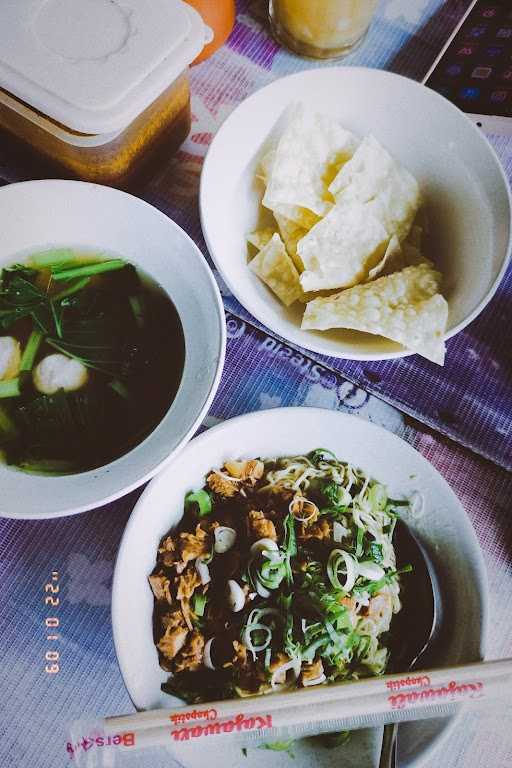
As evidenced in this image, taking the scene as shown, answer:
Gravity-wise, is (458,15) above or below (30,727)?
above

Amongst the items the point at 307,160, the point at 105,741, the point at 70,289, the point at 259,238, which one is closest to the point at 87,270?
the point at 70,289

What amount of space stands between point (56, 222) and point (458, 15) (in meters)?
0.95

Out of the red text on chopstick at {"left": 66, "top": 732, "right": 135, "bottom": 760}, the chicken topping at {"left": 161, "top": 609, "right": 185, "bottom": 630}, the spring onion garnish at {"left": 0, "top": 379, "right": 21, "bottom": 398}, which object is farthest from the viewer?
the spring onion garnish at {"left": 0, "top": 379, "right": 21, "bottom": 398}

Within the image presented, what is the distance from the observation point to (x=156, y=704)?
892 millimetres

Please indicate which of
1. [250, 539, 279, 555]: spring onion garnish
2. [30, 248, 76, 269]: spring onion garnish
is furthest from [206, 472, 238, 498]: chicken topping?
[30, 248, 76, 269]: spring onion garnish

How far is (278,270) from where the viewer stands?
1022 millimetres

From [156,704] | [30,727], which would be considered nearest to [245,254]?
[156,704]

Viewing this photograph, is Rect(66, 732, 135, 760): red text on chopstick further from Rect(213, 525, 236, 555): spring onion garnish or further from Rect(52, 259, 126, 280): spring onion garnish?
Rect(52, 259, 126, 280): spring onion garnish

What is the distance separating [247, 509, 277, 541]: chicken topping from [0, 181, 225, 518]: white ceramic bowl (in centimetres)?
18

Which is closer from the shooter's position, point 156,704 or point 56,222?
point 156,704

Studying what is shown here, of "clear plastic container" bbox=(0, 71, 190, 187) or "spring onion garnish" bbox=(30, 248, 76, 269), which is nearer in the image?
"clear plastic container" bbox=(0, 71, 190, 187)

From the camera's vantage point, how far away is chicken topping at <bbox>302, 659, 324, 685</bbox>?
2.96 ft

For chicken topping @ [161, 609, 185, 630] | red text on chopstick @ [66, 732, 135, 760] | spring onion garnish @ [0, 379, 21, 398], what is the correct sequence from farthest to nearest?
spring onion garnish @ [0, 379, 21, 398], chicken topping @ [161, 609, 185, 630], red text on chopstick @ [66, 732, 135, 760]

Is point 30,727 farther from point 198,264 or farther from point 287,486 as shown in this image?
point 198,264
